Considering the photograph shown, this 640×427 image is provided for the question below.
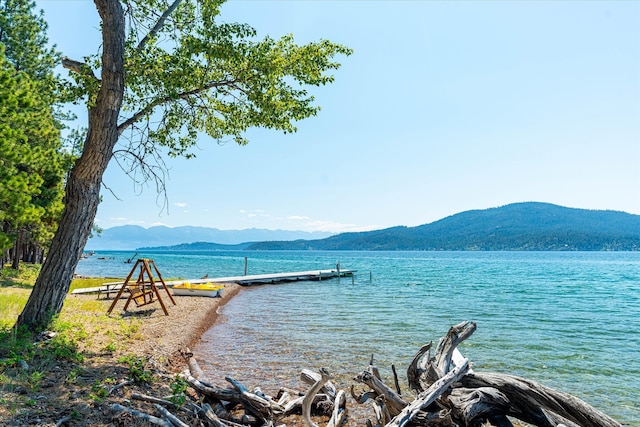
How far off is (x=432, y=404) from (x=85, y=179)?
7.69 m

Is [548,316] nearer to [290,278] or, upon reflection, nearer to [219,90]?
[219,90]

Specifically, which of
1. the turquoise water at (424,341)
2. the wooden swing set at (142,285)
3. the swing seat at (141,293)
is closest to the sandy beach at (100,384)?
the turquoise water at (424,341)

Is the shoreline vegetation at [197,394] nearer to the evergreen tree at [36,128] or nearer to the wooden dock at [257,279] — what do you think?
the evergreen tree at [36,128]

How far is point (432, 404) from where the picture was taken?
5320mm

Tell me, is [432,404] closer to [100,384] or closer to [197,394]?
[197,394]

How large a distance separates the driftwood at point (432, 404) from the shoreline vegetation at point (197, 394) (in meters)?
0.01

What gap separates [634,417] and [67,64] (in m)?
14.0

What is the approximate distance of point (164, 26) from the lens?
995 cm

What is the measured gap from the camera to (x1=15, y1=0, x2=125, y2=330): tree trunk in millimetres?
7914

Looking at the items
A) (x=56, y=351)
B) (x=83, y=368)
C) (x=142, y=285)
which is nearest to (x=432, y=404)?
(x=83, y=368)

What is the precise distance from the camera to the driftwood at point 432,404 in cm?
465

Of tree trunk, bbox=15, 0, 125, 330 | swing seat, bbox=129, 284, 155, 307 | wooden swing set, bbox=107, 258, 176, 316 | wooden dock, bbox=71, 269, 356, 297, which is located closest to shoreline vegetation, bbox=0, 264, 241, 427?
tree trunk, bbox=15, 0, 125, 330

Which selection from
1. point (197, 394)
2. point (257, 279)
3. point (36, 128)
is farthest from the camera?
point (257, 279)

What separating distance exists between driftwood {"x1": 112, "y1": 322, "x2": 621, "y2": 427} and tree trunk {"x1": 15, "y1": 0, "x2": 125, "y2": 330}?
12.8 ft
